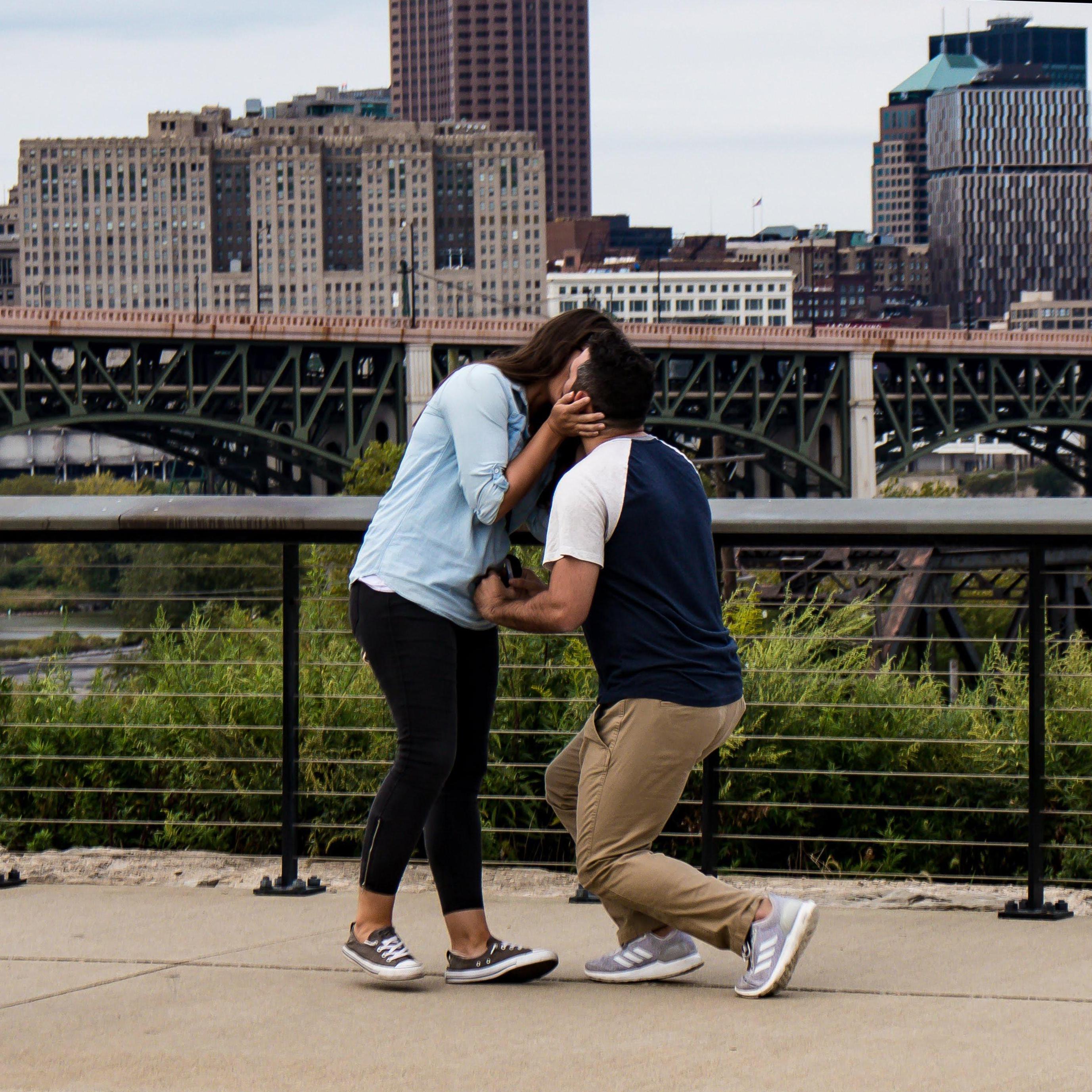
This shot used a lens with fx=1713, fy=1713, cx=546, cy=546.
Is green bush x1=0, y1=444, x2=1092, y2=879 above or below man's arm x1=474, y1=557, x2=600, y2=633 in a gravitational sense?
below

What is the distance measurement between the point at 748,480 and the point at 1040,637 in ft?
226

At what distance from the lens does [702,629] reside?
3.29 m

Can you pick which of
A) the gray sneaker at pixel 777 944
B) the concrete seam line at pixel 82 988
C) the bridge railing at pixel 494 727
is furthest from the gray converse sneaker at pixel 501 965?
the bridge railing at pixel 494 727

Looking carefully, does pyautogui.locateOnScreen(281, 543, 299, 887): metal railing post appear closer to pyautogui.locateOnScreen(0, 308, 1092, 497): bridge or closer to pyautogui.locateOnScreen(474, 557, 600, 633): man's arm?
pyautogui.locateOnScreen(474, 557, 600, 633): man's arm

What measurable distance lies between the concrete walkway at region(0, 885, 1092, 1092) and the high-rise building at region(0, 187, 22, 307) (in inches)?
7854

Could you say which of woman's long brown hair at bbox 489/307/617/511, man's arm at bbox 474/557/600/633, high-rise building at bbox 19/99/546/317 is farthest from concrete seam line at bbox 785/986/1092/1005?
high-rise building at bbox 19/99/546/317

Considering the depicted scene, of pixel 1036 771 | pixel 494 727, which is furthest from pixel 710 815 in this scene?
pixel 494 727

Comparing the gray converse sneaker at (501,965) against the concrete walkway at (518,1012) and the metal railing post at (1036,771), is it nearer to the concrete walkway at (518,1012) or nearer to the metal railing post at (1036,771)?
the concrete walkway at (518,1012)

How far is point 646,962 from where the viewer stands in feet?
11.2

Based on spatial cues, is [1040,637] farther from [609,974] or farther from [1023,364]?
[1023,364]

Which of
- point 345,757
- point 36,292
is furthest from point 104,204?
point 345,757

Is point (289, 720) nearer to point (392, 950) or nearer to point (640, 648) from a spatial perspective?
point (392, 950)

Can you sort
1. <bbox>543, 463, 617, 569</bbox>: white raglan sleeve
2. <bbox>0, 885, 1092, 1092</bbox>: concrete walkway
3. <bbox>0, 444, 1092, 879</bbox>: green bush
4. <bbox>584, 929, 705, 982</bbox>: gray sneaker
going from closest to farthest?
<bbox>0, 885, 1092, 1092</bbox>: concrete walkway → <bbox>543, 463, 617, 569</bbox>: white raglan sleeve → <bbox>584, 929, 705, 982</bbox>: gray sneaker → <bbox>0, 444, 1092, 879</bbox>: green bush

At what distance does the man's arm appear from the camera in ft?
10.5
